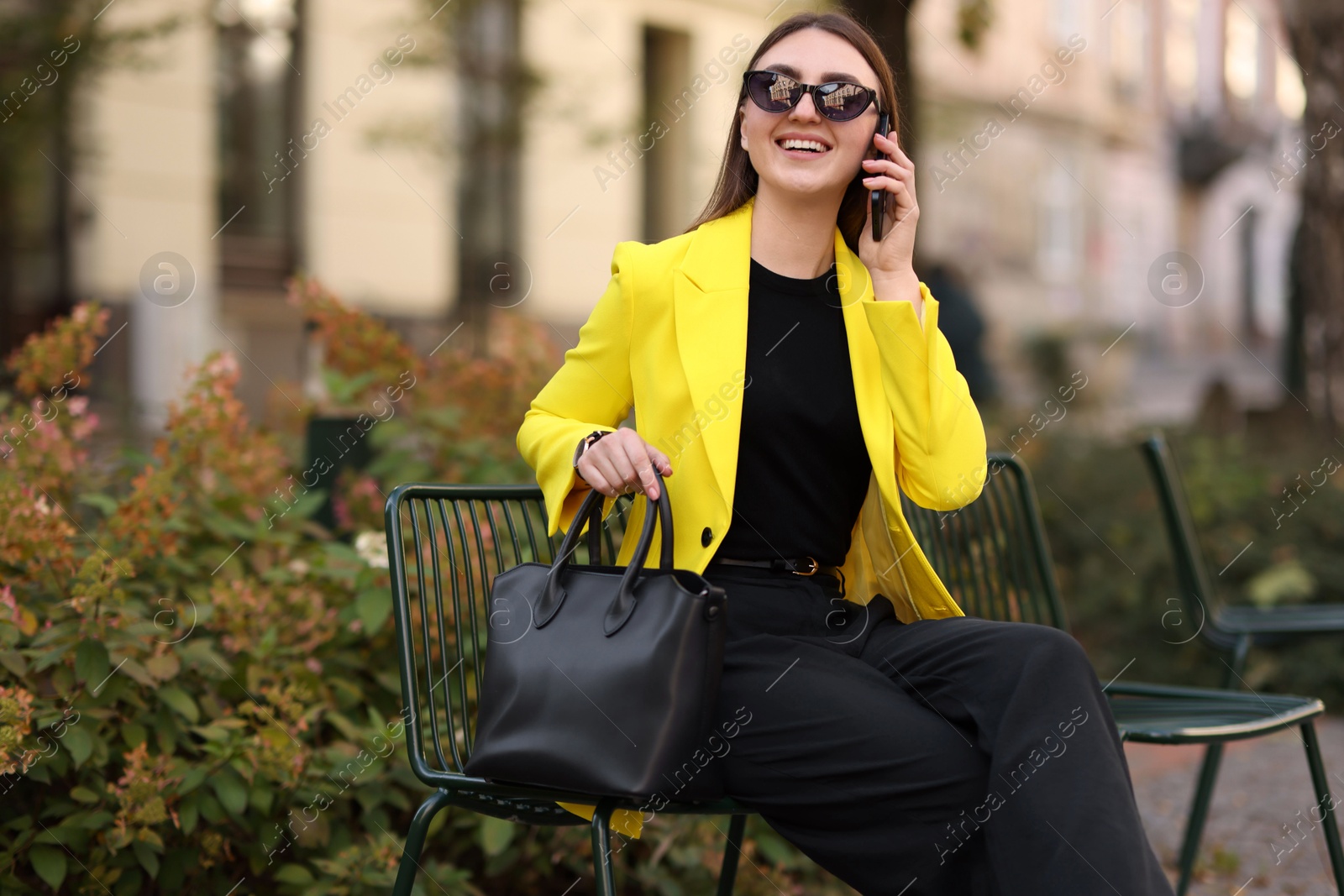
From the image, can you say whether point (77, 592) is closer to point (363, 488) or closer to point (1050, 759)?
point (363, 488)

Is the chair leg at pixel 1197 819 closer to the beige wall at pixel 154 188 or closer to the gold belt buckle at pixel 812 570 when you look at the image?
the gold belt buckle at pixel 812 570

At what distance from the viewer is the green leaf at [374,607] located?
107 inches

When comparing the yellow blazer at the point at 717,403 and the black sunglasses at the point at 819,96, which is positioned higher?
the black sunglasses at the point at 819,96

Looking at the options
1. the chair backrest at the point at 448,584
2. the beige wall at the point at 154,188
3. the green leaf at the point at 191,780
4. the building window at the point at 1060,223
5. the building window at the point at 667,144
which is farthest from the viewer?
the building window at the point at 1060,223

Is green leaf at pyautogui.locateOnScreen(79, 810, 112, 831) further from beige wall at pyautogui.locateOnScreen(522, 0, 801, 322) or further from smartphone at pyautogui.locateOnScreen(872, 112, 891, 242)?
beige wall at pyautogui.locateOnScreen(522, 0, 801, 322)

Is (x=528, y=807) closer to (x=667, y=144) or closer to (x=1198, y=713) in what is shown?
(x=1198, y=713)

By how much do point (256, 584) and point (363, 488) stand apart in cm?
63

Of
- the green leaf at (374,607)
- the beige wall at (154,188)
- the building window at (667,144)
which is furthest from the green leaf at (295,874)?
the building window at (667,144)

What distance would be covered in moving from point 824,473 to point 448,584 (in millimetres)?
1023

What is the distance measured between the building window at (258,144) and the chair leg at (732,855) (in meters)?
9.41

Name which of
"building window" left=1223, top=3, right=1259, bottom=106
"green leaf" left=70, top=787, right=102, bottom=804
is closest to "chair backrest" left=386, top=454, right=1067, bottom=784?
"green leaf" left=70, top=787, right=102, bottom=804

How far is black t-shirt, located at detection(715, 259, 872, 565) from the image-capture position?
2.32m

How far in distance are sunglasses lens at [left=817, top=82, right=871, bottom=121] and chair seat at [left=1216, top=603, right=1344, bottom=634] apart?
166cm

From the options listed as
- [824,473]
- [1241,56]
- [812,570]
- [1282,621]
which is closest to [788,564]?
[812,570]
